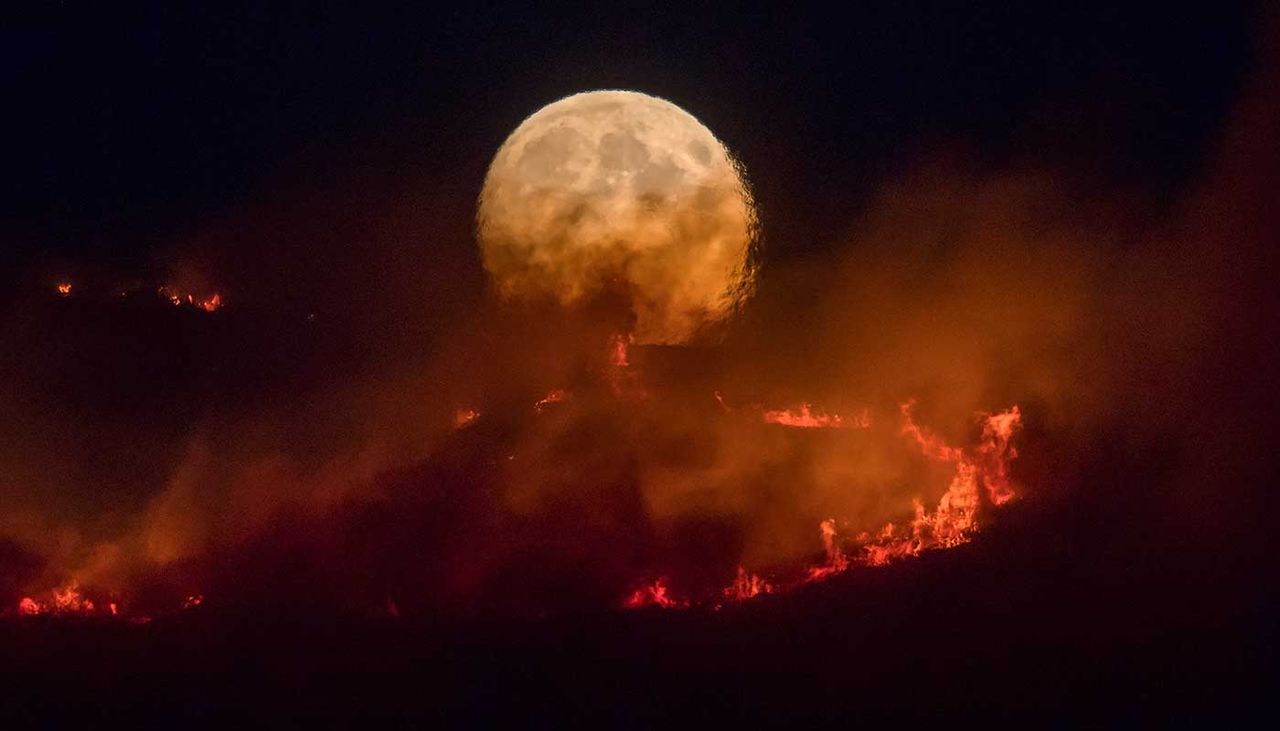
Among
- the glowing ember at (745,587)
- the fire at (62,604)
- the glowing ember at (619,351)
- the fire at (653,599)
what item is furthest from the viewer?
the glowing ember at (619,351)

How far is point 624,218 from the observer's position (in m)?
13.2

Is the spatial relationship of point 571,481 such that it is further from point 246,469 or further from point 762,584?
point 246,469

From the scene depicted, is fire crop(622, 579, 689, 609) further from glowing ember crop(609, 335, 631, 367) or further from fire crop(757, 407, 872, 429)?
fire crop(757, 407, 872, 429)

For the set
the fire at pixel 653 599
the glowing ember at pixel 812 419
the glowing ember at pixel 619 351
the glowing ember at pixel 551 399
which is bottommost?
the fire at pixel 653 599

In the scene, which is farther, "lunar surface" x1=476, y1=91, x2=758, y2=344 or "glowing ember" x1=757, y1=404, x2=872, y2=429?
"glowing ember" x1=757, y1=404, x2=872, y2=429

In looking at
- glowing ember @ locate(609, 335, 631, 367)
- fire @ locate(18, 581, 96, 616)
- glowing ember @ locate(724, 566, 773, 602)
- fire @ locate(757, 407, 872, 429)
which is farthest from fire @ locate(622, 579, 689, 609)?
fire @ locate(18, 581, 96, 616)

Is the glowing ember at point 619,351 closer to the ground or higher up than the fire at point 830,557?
higher up

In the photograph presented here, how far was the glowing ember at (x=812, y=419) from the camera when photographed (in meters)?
14.7

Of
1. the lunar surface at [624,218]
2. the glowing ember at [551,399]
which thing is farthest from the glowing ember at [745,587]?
the glowing ember at [551,399]

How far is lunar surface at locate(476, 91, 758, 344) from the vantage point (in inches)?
520

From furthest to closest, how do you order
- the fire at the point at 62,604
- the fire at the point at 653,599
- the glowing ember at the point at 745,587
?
the fire at the point at 62,604 → the glowing ember at the point at 745,587 → the fire at the point at 653,599

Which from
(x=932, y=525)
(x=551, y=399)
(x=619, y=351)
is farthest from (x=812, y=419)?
(x=551, y=399)

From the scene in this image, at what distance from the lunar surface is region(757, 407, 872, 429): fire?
2138 mm

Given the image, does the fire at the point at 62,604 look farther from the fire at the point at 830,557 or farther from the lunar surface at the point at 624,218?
the fire at the point at 830,557
